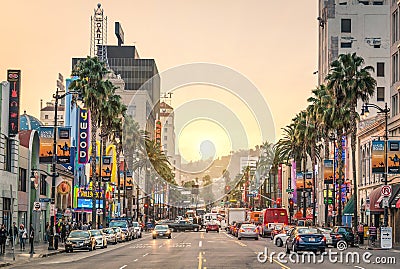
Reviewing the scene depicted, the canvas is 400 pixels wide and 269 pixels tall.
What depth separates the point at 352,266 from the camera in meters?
35.3

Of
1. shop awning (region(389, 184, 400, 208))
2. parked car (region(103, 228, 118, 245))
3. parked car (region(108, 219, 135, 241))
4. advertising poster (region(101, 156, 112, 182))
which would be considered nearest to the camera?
parked car (region(103, 228, 118, 245))

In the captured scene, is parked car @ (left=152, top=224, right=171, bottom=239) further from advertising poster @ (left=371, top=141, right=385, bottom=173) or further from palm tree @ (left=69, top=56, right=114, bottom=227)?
advertising poster @ (left=371, top=141, right=385, bottom=173)

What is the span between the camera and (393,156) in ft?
204

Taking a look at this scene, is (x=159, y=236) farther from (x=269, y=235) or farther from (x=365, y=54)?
(x=365, y=54)

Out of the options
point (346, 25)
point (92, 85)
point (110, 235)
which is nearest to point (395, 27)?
point (92, 85)

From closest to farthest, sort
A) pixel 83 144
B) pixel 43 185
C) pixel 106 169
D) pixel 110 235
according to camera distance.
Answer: pixel 110 235 → pixel 43 185 → pixel 106 169 → pixel 83 144

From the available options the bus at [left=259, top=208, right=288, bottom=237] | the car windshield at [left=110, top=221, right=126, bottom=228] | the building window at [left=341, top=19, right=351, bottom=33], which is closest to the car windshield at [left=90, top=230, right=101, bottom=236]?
the car windshield at [left=110, top=221, right=126, bottom=228]

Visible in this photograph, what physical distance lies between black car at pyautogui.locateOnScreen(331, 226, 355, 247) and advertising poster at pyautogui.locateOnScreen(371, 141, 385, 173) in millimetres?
5973

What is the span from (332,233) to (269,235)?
87.5 feet

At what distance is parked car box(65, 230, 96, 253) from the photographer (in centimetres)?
5278

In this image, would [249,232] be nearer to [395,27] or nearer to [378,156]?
[378,156]

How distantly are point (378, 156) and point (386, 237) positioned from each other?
27.5 feet

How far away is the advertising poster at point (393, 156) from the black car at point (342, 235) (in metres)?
6.54

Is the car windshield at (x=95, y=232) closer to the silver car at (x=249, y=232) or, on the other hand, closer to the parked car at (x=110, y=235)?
the parked car at (x=110, y=235)
